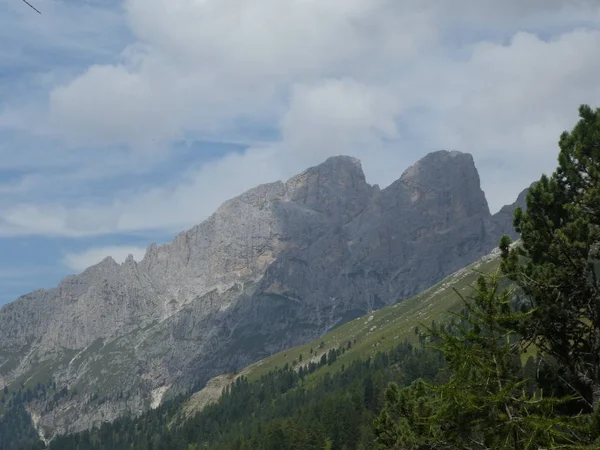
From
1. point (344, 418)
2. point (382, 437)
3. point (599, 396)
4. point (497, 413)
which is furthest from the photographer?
point (344, 418)

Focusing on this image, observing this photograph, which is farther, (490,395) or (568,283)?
(568,283)

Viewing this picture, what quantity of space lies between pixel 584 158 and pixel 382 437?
1798cm

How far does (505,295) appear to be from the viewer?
23.0 m

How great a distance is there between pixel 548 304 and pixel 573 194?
5.98m

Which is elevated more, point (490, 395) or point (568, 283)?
point (568, 283)

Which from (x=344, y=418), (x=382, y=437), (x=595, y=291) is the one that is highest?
(x=595, y=291)

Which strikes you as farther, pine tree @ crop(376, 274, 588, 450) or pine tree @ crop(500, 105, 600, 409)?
pine tree @ crop(500, 105, 600, 409)

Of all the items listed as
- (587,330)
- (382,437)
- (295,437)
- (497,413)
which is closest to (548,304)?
(587,330)

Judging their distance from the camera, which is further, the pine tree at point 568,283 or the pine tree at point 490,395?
Result: the pine tree at point 568,283

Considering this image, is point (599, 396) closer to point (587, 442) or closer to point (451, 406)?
point (587, 442)

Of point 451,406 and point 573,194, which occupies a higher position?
point 573,194

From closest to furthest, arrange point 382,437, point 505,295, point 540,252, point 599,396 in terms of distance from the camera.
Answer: point 505,295
point 599,396
point 540,252
point 382,437

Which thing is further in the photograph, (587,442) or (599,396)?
(599,396)

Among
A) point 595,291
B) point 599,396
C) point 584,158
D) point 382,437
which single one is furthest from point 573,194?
point 382,437
